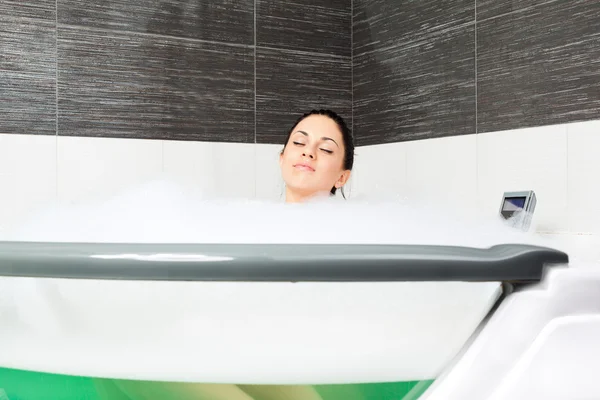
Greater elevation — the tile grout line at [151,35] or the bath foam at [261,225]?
the tile grout line at [151,35]

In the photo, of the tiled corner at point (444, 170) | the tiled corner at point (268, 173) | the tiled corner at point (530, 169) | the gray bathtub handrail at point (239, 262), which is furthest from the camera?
the tiled corner at point (268, 173)

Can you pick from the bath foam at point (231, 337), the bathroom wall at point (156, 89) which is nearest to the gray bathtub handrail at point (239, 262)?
the bath foam at point (231, 337)

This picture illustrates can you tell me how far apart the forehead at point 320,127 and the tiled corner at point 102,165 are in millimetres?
726

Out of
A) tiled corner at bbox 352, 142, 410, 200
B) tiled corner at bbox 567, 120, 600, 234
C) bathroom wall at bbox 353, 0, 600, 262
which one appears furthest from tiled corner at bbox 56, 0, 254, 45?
tiled corner at bbox 567, 120, 600, 234

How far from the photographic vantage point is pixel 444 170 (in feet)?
8.58

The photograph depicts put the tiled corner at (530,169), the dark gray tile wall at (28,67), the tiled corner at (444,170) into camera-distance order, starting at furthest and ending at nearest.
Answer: the dark gray tile wall at (28,67) < the tiled corner at (444,170) < the tiled corner at (530,169)

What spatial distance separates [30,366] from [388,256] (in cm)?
49

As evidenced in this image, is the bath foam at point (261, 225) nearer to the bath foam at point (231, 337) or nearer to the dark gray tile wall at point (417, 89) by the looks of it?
the bath foam at point (231, 337)

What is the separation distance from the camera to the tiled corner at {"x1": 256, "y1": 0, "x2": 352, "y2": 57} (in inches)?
120

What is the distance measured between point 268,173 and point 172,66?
1.83 ft

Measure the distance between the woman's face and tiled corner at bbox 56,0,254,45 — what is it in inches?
31.9

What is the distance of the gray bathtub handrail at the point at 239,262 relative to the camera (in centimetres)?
85

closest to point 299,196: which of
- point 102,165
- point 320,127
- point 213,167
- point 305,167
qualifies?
point 305,167

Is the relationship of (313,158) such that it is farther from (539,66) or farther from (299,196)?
(539,66)
